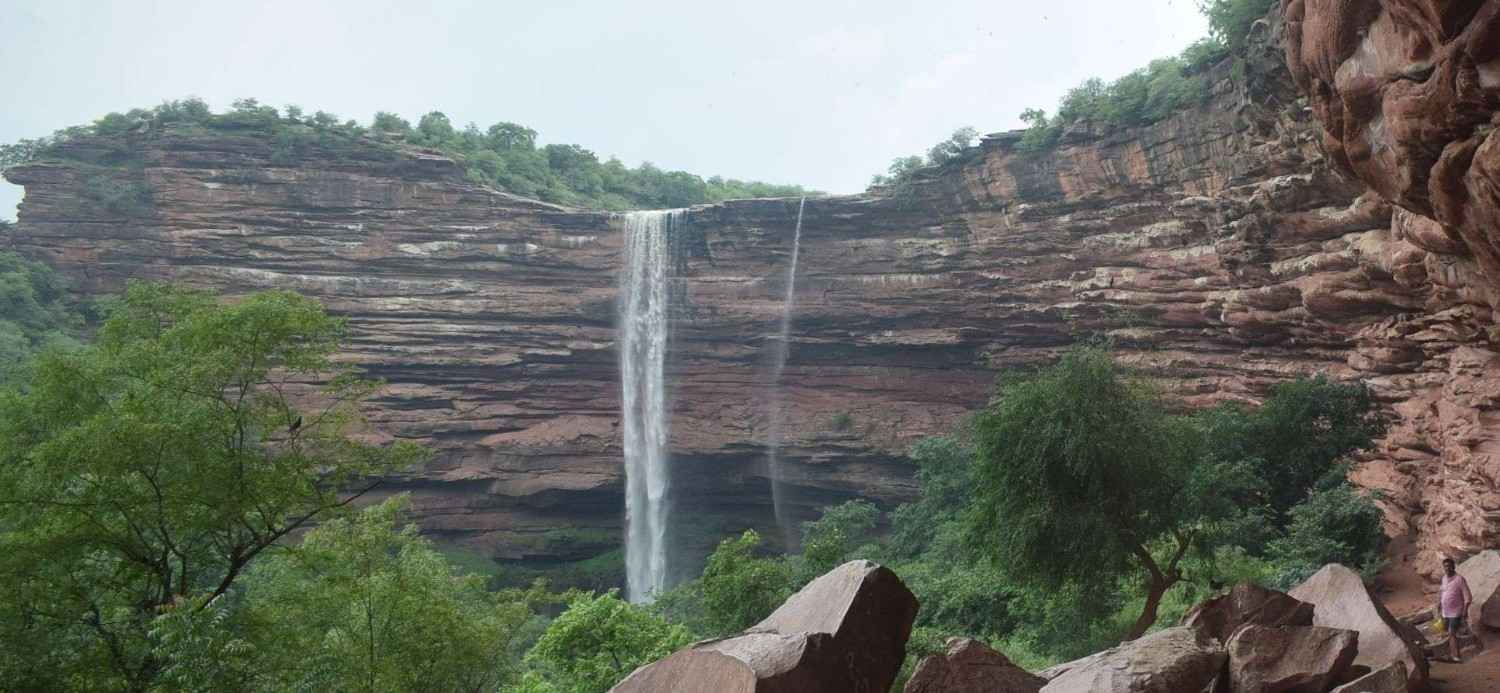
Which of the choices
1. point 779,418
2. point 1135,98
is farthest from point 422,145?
point 1135,98

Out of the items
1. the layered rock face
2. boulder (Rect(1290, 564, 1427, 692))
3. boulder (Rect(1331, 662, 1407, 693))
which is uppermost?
the layered rock face

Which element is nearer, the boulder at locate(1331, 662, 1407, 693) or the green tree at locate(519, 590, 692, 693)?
the boulder at locate(1331, 662, 1407, 693)

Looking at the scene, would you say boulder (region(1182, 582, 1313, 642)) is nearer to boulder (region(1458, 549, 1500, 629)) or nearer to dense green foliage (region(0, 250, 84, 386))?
boulder (region(1458, 549, 1500, 629))

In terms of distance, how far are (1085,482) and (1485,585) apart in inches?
175

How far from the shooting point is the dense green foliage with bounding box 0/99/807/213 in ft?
99.3

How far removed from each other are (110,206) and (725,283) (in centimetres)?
2008

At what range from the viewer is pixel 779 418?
3155 centimetres

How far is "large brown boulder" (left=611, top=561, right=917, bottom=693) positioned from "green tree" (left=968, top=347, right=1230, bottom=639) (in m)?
6.51

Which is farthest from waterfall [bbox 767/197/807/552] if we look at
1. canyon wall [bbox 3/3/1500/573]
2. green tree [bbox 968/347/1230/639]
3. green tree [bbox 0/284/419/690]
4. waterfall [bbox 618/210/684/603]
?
green tree [bbox 0/284/419/690]

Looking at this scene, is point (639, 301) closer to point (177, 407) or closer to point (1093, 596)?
point (1093, 596)

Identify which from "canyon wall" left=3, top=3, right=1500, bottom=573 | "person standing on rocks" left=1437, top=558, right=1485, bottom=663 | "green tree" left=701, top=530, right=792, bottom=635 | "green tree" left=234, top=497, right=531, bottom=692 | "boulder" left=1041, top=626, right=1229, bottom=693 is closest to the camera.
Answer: "boulder" left=1041, top=626, right=1229, bottom=693

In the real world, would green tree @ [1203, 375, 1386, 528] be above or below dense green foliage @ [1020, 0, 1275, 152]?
below

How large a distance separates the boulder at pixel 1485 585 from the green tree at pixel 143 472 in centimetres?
1063

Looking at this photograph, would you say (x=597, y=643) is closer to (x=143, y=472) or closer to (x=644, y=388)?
(x=143, y=472)
